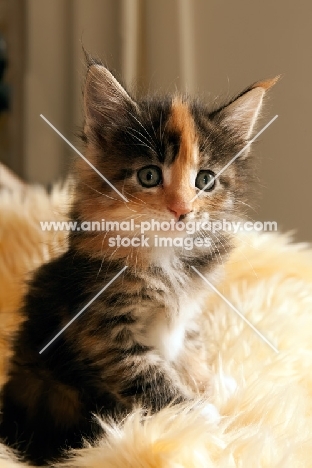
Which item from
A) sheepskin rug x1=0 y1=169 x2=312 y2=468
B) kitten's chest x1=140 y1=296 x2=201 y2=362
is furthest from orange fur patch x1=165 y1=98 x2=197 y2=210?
sheepskin rug x1=0 y1=169 x2=312 y2=468

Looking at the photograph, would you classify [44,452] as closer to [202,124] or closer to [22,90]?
[202,124]

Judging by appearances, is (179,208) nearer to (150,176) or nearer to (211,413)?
(150,176)

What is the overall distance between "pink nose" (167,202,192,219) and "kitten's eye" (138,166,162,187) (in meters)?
0.05

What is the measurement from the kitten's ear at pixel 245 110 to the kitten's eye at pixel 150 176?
0.56 feet

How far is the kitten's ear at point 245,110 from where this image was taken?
0.94 meters

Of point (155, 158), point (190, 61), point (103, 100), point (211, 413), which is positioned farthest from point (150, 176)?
point (190, 61)

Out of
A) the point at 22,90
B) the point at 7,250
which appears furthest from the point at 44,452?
the point at 22,90

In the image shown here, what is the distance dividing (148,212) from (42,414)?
358 millimetres

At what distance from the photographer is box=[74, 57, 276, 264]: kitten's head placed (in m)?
0.85

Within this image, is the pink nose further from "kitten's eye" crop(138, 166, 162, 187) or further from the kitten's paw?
the kitten's paw

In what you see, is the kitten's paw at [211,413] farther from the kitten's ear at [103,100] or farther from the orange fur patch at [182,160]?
the kitten's ear at [103,100]

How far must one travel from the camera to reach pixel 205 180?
2.92 ft

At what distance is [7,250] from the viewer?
139 cm

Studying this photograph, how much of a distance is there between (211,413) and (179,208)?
0.31 meters
